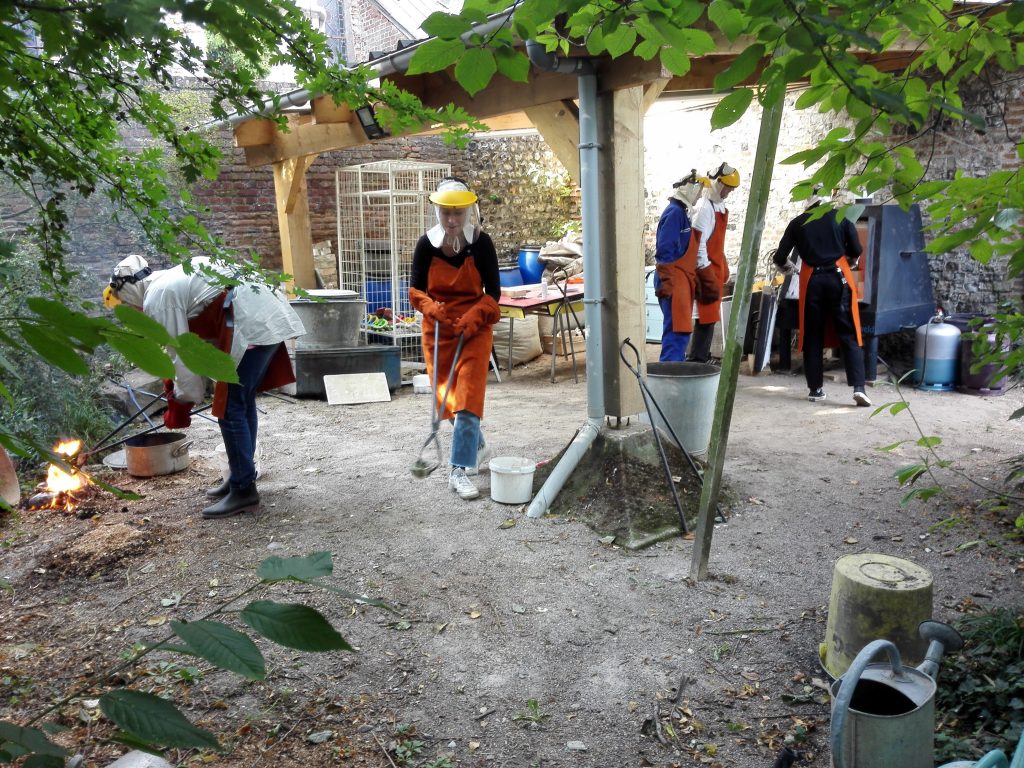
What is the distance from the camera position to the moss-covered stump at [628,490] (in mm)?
4465

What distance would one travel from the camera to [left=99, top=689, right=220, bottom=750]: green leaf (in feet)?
3.23

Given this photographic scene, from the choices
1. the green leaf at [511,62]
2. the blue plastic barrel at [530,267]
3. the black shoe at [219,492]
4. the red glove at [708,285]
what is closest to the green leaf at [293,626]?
the green leaf at [511,62]

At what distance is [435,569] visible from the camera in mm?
4082

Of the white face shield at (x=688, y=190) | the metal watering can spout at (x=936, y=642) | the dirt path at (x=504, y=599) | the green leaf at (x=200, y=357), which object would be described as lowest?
the dirt path at (x=504, y=599)

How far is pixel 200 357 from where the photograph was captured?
1087mm

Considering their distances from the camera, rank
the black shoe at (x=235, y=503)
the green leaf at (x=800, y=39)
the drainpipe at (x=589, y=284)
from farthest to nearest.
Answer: the black shoe at (x=235, y=503) → the drainpipe at (x=589, y=284) → the green leaf at (x=800, y=39)

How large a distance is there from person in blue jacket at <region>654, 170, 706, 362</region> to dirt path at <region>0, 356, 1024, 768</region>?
3.22 ft

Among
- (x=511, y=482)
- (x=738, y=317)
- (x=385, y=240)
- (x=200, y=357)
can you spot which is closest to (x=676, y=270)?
(x=511, y=482)

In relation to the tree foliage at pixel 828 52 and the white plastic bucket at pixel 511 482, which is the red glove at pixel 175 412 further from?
the tree foliage at pixel 828 52

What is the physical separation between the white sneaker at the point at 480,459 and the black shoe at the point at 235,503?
1.38m

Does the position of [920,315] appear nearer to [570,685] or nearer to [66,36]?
[570,685]

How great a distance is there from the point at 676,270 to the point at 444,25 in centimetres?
524

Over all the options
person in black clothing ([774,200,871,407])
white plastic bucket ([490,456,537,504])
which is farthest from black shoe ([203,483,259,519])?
person in black clothing ([774,200,871,407])

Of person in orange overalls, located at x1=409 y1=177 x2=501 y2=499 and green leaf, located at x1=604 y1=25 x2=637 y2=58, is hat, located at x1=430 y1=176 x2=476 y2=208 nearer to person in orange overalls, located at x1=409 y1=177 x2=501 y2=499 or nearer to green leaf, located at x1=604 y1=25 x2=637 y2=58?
person in orange overalls, located at x1=409 y1=177 x2=501 y2=499
